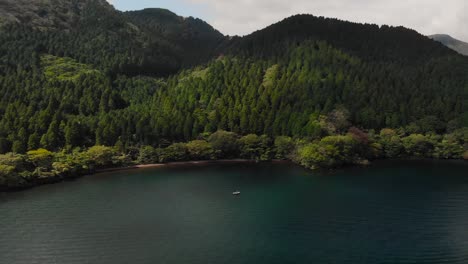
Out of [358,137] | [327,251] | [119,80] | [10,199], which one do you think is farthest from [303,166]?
[119,80]

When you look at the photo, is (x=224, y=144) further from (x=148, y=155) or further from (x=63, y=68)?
(x=63, y=68)

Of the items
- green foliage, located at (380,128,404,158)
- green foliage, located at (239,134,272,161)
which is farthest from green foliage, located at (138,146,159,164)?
green foliage, located at (380,128,404,158)

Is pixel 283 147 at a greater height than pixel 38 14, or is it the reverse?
pixel 38 14

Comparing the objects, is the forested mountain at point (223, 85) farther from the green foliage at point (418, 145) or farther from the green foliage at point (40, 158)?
the green foliage at point (40, 158)

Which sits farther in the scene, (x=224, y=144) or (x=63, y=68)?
(x=63, y=68)

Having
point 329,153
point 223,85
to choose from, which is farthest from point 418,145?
point 223,85

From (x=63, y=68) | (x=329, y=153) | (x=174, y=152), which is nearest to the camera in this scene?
(x=329, y=153)

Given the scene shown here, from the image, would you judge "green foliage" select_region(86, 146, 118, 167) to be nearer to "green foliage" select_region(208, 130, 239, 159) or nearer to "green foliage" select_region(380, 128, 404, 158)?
"green foliage" select_region(208, 130, 239, 159)
